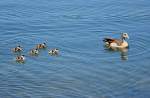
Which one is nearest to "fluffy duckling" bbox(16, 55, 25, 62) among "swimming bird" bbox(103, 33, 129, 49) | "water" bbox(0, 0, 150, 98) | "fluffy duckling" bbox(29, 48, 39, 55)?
"water" bbox(0, 0, 150, 98)

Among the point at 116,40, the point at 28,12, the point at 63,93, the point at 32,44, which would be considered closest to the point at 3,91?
the point at 63,93

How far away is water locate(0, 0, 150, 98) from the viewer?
24266 mm

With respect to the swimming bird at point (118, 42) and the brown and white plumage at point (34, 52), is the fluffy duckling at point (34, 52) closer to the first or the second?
the brown and white plumage at point (34, 52)

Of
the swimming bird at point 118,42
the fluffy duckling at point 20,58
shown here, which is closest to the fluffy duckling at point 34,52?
the fluffy duckling at point 20,58

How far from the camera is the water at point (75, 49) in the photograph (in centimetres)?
2427

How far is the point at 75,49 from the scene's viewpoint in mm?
29594

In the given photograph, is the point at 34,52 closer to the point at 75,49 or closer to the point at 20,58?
the point at 20,58

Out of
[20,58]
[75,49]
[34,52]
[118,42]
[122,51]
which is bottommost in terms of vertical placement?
[20,58]

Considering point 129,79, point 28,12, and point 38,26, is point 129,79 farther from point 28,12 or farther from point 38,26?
point 28,12

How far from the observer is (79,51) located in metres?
29.3

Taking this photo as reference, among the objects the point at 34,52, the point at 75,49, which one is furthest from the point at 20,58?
the point at 75,49

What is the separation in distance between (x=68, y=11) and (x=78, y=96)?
14.6m

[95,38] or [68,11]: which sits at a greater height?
[68,11]

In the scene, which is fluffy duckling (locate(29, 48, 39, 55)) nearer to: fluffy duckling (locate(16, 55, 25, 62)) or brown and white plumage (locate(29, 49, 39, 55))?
brown and white plumage (locate(29, 49, 39, 55))
